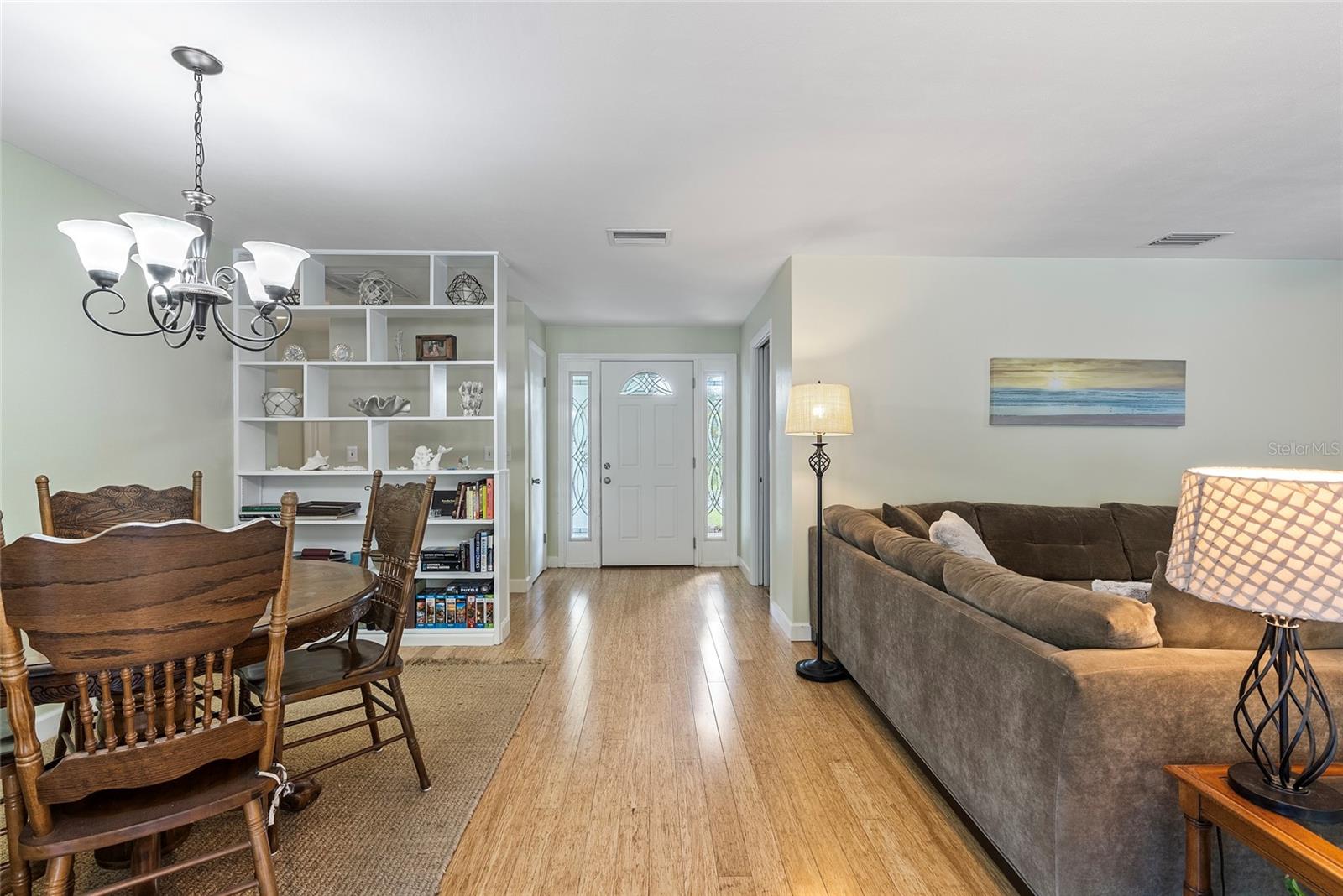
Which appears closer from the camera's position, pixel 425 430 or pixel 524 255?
pixel 524 255

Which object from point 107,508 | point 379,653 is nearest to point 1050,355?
point 379,653

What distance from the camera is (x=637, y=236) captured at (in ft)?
11.4

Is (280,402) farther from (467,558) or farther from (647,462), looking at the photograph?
(647,462)

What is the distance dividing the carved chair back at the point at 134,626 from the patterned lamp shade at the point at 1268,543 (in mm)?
1766

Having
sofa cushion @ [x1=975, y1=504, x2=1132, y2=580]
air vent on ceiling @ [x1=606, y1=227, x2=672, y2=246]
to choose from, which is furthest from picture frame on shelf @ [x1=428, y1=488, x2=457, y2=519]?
sofa cushion @ [x1=975, y1=504, x2=1132, y2=580]

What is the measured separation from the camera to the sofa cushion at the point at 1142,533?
3.56 m

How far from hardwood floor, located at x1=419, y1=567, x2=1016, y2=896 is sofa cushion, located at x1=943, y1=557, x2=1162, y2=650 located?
73 centimetres

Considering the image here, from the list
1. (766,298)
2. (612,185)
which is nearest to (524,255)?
(612,185)

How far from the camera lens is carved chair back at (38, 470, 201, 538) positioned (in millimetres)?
2023

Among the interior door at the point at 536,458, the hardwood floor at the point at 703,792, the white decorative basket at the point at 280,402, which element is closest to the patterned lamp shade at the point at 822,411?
the hardwood floor at the point at 703,792

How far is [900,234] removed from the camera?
137 inches

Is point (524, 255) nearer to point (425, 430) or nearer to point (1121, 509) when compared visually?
point (425, 430)

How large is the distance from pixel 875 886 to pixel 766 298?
12.5ft

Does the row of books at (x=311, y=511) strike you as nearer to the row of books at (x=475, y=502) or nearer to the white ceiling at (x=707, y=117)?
the row of books at (x=475, y=502)
